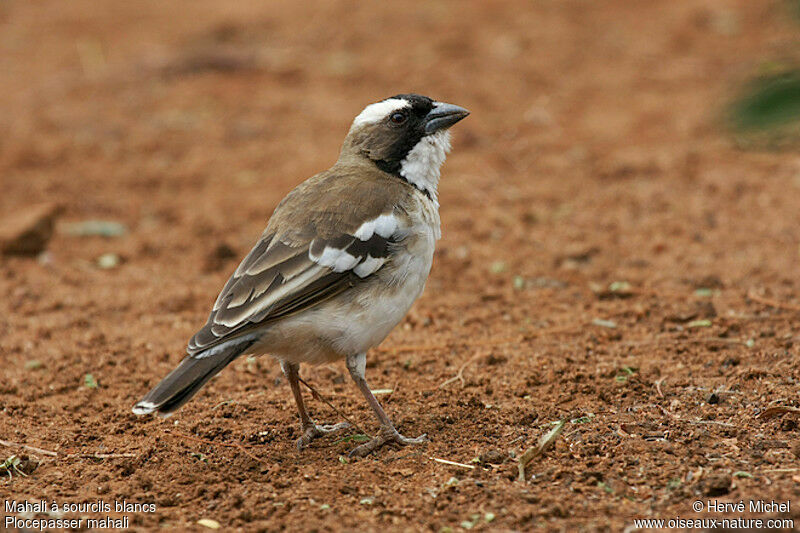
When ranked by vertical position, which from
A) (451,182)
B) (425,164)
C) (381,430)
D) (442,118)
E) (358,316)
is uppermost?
(442,118)

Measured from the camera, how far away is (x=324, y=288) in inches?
206

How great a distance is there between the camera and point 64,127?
1199 cm

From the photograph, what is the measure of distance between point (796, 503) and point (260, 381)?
3550 mm

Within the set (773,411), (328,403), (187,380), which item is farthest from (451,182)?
(187,380)

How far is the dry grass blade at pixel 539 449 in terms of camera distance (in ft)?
15.4

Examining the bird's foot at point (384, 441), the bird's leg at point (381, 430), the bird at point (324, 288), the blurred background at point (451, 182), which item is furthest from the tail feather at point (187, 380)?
the bird's foot at point (384, 441)

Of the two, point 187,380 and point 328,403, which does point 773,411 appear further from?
point 187,380

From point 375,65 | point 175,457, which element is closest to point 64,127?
point 375,65

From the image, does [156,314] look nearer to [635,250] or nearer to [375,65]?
[635,250]

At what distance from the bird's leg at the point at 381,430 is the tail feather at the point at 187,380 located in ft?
2.13

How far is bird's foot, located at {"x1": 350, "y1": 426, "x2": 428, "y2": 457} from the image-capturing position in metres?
5.16

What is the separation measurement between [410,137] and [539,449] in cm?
231

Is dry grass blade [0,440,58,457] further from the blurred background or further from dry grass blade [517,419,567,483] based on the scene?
dry grass blade [517,419,567,483]

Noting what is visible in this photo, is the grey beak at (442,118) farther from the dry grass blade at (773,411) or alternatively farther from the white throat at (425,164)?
the dry grass blade at (773,411)
